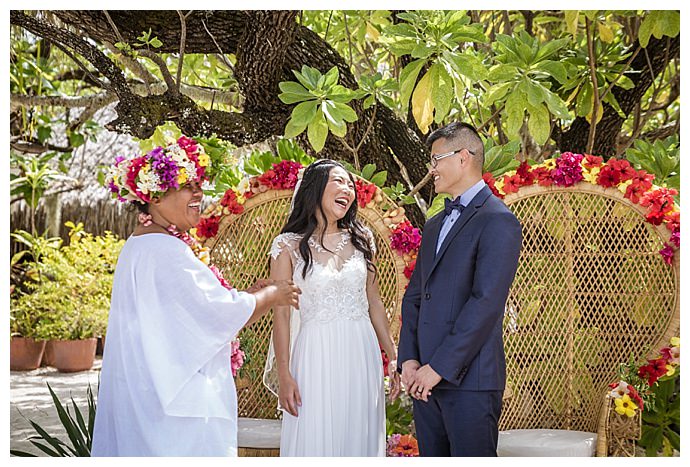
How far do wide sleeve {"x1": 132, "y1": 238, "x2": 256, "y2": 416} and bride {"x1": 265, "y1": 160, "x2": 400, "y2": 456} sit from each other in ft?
1.89

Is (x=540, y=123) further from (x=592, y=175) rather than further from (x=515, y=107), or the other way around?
(x=592, y=175)

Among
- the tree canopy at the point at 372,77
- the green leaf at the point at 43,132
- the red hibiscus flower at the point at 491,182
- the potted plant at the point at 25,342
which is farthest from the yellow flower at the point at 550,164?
the potted plant at the point at 25,342

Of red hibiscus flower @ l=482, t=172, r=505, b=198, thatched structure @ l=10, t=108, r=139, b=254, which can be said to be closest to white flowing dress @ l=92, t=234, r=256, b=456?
red hibiscus flower @ l=482, t=172, r=505, b=198

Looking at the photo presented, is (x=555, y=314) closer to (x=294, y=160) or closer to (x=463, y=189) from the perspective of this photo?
(x=463, y=189)

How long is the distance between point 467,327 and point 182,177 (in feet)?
3.78

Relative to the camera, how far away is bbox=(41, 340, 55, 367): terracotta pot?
9133 mm

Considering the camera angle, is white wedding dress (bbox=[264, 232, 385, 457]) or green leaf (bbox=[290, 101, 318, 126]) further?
green leaf (bbox=[290, 101, 318, 126])

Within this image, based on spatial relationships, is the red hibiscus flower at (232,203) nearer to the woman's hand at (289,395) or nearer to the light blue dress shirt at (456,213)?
the woman's hand at (289,395)

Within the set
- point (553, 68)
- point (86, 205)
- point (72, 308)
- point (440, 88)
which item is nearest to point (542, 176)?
point (553, 68)

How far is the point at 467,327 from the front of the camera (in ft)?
9.36

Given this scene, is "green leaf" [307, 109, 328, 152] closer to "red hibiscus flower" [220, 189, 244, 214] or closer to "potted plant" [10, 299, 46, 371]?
"red hibiscus flower" [220, 189, 244, 214]

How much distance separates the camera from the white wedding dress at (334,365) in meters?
3.43
